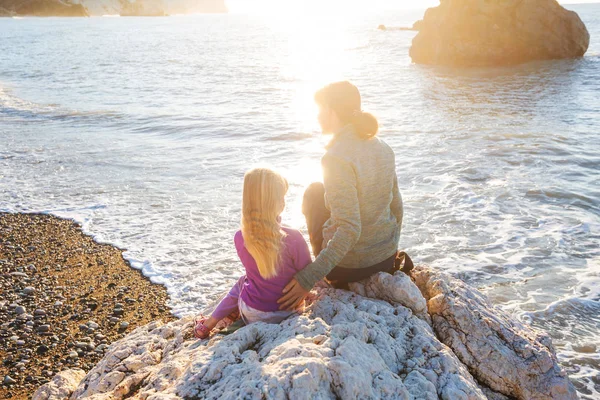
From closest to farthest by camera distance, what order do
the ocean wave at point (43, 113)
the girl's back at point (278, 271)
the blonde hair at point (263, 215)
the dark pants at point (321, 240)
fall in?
the blonde hair at point (263, 215) → the girl's back at point (278, 271) → the dark pants at point (321, 240) → the ocean wave at point (43, 113)

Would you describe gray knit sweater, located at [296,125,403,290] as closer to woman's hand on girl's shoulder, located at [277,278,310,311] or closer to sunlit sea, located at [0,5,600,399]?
woman's hand on girl's shoulder, located at [277,278,310,311]

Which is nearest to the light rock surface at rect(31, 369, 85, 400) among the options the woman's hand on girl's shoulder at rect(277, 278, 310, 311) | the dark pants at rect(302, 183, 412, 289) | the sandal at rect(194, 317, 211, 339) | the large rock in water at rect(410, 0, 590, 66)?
the sandal at rect(194, 317, 211, 339)

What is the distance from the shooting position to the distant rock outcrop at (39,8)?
389 feet

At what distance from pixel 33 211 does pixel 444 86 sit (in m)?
18.9

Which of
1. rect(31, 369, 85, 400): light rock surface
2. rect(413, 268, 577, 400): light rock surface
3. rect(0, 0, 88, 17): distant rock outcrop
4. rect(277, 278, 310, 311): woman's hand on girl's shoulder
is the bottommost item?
rect(31, 369, 85, 400): light rock surface

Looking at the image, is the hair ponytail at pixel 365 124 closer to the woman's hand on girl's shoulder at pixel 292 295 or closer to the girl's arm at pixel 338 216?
the girl's arm at pixel 338 216

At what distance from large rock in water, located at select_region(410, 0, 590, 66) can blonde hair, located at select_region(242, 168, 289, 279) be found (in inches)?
1132

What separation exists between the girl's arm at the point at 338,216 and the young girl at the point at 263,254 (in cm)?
12

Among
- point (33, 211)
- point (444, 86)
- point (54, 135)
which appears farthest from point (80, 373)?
point (444, 86)

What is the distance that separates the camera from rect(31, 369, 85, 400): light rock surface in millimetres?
3732

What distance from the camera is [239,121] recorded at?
17297 millimetres

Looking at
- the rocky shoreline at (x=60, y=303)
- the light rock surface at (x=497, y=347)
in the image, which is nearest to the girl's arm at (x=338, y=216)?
the light rock surface at (x=497, y=347)

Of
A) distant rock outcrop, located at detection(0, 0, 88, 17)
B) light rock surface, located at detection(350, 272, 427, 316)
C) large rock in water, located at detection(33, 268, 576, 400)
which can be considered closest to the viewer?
large rock in water, located at detection(33, 268, 576, 400)

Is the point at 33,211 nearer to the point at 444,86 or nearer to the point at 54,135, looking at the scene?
the point at 54,135
